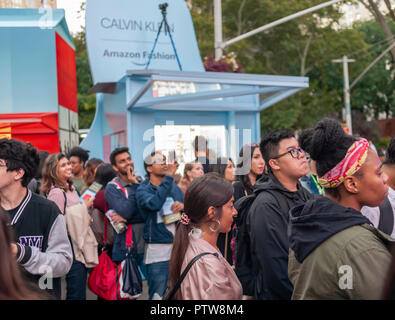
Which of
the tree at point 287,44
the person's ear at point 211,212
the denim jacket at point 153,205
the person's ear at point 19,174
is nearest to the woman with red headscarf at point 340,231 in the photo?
the person's ear at point 211,212

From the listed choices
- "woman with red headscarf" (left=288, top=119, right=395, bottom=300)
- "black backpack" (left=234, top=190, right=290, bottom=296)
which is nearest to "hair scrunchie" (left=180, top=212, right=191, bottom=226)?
"black backpack" (left=234, top=190, right=290, bottom=296)

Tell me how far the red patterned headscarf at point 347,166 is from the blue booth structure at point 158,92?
8.24m

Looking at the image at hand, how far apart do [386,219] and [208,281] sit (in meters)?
1.43

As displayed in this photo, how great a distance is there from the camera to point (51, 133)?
1076cm

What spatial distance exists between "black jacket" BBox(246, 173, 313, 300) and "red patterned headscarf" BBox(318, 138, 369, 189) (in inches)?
31.2

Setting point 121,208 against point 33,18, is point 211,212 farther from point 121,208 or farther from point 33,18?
point 33,18

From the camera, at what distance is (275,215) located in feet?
10.8

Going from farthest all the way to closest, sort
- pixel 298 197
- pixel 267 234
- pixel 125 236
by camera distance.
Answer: pixel 125 236, pixel 298 197, pixel 267 234

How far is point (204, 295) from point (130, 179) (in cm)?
334

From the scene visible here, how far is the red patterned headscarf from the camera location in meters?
2.32

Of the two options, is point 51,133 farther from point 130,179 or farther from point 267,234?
point 267,234

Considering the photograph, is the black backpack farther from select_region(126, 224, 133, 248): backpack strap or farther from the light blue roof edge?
the light blue roof edge

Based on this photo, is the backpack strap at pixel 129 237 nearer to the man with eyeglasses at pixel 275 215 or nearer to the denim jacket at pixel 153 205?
the denim jacket at pixel 153 205
